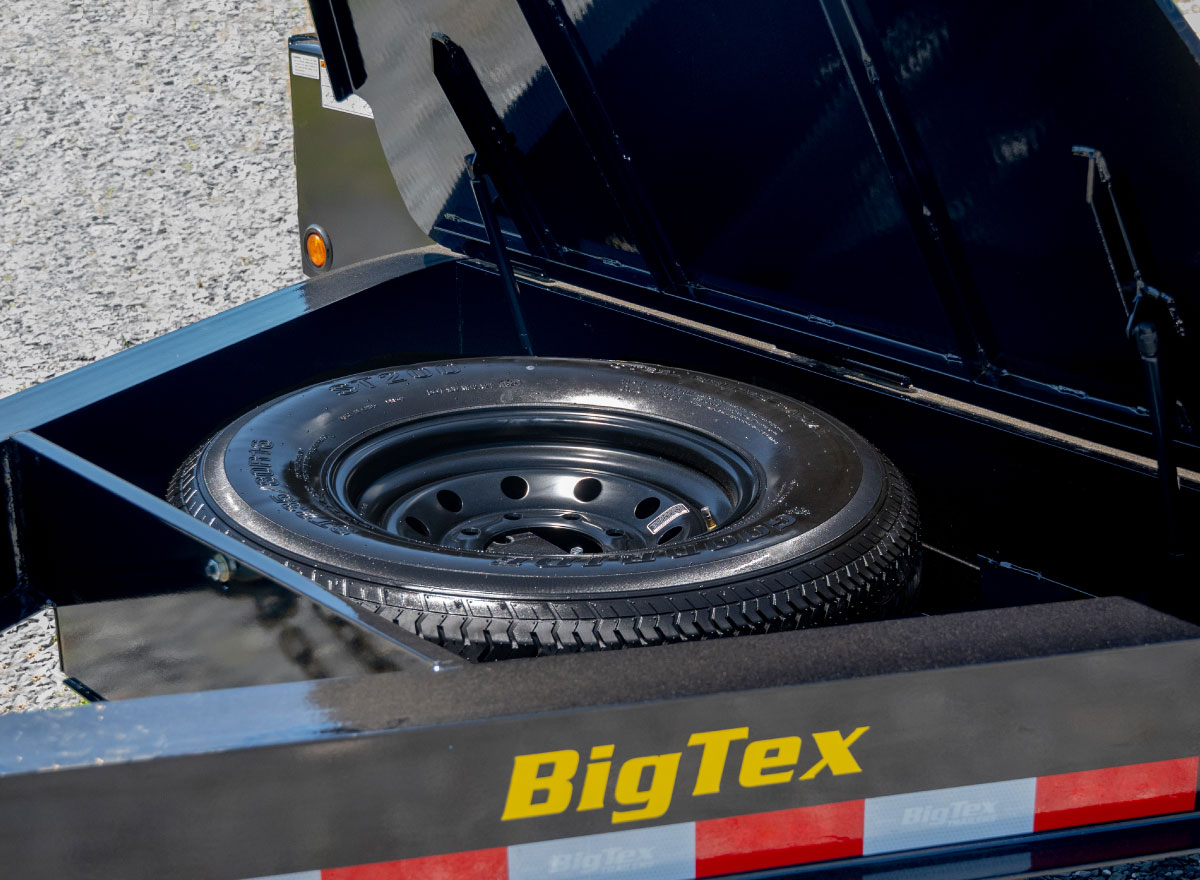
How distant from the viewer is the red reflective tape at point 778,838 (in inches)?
49.9

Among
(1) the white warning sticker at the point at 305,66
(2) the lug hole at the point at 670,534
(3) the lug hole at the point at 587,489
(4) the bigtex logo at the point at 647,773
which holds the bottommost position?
(2) the lug hole at the point at 670,534

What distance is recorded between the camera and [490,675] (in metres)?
1.28

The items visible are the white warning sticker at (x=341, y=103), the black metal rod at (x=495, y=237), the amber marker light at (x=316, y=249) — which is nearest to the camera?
the black metal rod at (x=495, y=237)

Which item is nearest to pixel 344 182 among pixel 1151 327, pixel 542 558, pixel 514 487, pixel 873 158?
pixel 514 487

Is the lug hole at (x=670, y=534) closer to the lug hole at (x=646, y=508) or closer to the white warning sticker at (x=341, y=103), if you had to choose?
the lug hole at (x=646, y=508)

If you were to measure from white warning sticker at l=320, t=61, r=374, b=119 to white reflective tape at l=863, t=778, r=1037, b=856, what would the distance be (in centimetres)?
214

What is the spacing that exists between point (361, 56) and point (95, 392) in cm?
85

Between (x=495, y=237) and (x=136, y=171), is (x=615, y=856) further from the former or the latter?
(x=136, y=171)

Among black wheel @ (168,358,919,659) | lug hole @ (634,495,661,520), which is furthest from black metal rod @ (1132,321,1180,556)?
lug hole @ (634,495,661,520)

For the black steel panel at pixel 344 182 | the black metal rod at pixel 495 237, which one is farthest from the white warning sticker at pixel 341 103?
the black metal rod at pixel 495 237

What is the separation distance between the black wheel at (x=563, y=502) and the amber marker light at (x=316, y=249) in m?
1.04

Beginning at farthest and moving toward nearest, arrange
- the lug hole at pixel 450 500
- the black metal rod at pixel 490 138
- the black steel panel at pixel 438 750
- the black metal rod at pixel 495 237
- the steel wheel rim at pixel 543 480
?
the black metal rod at pixel 495 237 → the black metal rod at pixel 490 138 → the lug hole at pixel 450 500 → the steel wheel rim at pixel 543 480 → the black steel panel at pixel 438 750

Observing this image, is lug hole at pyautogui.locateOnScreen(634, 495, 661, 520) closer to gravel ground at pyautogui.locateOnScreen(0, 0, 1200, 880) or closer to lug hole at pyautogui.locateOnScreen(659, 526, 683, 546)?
lug hole at pyautogui.locateOnScreen(659, 526, 683, 546)

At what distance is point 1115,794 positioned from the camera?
1.34 meters
